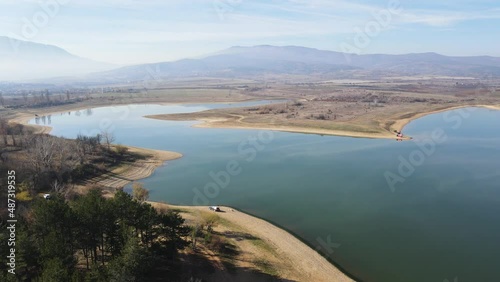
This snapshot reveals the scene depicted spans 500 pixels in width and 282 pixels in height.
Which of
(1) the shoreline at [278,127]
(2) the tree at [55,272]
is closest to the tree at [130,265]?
(2) the tree at [55,272]

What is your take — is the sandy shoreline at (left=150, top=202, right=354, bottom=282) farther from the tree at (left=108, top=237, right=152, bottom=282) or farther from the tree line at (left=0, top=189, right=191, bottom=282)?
the tree at (left=108, top=237, right=152, bottom=282)

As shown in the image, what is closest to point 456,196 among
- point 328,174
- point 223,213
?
point 328,174

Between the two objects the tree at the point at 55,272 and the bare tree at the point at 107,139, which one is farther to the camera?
the bare tree at the point at 107,139

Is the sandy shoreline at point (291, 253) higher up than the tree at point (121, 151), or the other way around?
the tree at point (121, 151)

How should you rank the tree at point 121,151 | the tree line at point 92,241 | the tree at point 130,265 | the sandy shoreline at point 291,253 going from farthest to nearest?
1. the tree at point 121,151
2. the sandy shoreline at point 291,253
3. the tree line at point 92,241
4. the tree at point 130,265

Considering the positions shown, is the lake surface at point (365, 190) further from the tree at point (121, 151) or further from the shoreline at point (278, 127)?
the tree at point (121, 151)

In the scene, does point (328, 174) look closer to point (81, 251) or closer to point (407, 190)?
point (407, 190)

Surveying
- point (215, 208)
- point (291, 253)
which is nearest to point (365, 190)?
point (291, 253)
